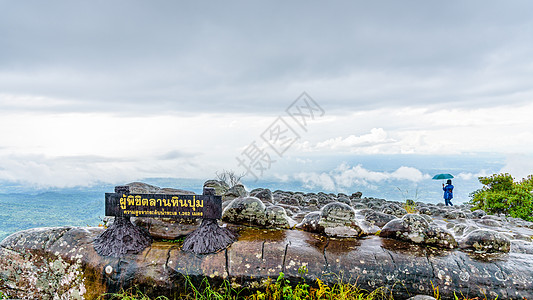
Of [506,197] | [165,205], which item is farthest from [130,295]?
[506,197]

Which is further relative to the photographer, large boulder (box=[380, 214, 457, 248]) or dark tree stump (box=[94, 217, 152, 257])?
large boulder (box=[380, 214, 457, 248])

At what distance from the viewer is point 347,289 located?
562cm

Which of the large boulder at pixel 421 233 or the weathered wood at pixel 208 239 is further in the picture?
the large boulder at pixel 421 233

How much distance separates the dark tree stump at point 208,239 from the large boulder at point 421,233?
3268 millimetres

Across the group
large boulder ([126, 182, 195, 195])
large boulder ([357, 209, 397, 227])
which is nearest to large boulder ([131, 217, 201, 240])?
large boulder ([126, 182, 195, 195])

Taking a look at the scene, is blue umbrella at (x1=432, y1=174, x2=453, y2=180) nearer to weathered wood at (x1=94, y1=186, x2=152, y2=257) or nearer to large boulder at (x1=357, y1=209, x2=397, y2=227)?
large boulder at (x1=357, y1=209, x2=397, y2=227)

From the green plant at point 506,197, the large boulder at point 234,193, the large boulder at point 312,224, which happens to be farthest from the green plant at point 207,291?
the green plant at point 506,197

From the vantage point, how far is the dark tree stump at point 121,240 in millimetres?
6211

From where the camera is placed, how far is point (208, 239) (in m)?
6.23

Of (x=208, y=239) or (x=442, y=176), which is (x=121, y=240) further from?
(x=442, y=176)

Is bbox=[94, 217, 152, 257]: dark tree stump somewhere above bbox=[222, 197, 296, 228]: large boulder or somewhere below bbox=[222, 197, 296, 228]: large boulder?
below

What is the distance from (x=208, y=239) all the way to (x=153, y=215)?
119cm

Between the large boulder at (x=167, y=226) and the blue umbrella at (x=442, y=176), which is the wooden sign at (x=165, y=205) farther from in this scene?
the blue umbrella at (x=442, y=176)

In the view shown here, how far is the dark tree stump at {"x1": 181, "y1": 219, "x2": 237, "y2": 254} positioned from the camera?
6.13 m
